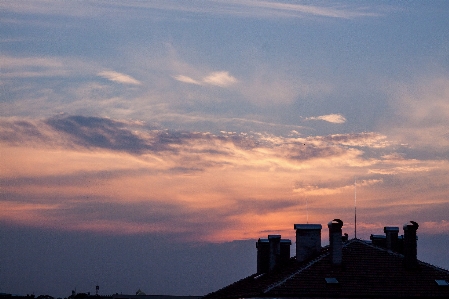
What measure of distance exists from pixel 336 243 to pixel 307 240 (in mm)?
5171

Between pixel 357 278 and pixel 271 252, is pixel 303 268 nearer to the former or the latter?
pixel 357 278

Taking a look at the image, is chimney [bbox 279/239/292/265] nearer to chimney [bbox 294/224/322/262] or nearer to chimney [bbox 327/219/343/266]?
chimney [bbox 294/224/322/262]

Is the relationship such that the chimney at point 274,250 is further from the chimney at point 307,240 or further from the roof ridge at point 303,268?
the roof ridge at point 303,268

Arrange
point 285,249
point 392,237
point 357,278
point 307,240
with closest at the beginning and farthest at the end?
point 357,278 → point 307,240 → point 392,237 → point 285,249

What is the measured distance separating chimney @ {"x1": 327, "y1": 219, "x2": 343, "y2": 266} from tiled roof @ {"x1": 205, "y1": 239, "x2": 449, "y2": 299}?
373 mm

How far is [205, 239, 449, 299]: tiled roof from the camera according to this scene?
4447 cm

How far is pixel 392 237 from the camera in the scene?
53.7m

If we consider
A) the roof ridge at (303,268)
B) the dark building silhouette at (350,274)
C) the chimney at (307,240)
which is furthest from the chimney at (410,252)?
the chimney at (307,240)

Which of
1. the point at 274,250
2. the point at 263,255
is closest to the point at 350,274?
the point at 274,250

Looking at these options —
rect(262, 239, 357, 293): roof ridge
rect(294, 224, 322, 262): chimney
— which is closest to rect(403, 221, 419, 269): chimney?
rect(262, 239, 357, 293): roof ridge

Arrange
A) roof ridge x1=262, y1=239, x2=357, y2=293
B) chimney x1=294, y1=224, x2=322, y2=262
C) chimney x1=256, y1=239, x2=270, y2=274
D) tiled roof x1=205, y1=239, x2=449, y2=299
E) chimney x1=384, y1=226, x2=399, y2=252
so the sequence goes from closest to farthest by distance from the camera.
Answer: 1. roof ridge x1=262, y1=239, x2=357, y2=293
2. tiled roof x1=205, y1=239, x2=449, y2=299
3. chimney x1=294, y1=224, x2=322, y2=262
4. chimney x1=384, y1=226, x2=399, y2=252
5. chimney x1=256, y1=239, x2=270, y2=274

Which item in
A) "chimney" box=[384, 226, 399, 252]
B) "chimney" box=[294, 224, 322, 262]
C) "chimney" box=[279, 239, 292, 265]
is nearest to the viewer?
"chimney" box=[294, 224, 322, 262]

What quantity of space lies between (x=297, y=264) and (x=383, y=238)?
8.16 m

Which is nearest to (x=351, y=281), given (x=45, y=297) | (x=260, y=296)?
(x=260, y=296)
